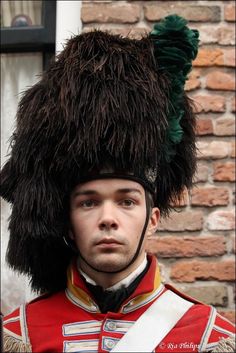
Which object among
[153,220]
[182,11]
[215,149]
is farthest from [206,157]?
[153,220]

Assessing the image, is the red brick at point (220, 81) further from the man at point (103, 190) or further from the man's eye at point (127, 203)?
the man's eye at point (127, 203)

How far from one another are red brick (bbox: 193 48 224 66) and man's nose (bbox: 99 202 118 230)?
1281 mm

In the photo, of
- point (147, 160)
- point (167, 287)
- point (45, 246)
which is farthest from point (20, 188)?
point (167, 287)

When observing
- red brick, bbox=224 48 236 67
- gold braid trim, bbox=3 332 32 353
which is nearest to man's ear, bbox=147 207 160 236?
gold braid trim, bbox=3 332 32 353

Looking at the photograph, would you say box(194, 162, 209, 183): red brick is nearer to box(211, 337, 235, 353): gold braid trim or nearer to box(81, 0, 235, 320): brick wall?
box(81, 0, 235, 320): brick wall

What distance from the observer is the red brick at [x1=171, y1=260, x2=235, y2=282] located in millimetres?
3432

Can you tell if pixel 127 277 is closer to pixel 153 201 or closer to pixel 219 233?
pixel 153 201

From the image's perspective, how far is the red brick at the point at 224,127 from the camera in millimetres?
3523

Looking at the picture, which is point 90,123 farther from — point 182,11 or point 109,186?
point 182,11

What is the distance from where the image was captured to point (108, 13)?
3572 millimetres

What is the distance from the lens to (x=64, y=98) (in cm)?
256

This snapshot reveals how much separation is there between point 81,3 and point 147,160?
1.27 m

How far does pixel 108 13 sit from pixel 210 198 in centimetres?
89

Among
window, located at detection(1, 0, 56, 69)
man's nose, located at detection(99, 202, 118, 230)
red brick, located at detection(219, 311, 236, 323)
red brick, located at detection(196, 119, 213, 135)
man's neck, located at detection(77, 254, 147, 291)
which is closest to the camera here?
man's nose, located at detection(99, 202, 118, 230)
